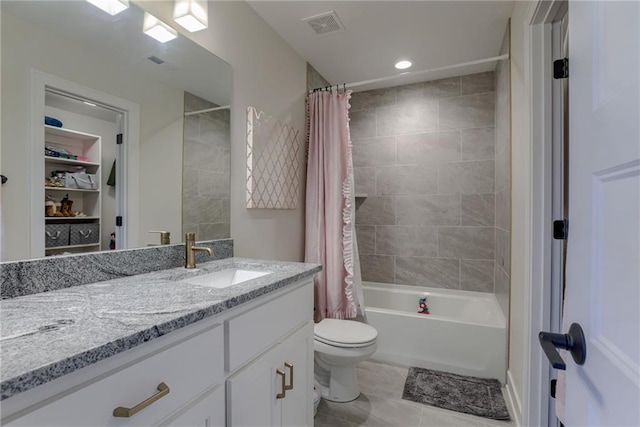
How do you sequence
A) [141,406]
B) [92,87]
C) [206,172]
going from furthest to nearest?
[206,172] → [92,87] → [141,406]

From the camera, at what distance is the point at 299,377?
134cm

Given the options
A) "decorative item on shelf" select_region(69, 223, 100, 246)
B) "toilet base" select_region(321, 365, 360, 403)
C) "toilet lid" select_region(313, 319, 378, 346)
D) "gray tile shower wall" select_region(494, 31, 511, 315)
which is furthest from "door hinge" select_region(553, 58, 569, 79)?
"decorative item on shelf" select_region(69, 223, 100, 246)

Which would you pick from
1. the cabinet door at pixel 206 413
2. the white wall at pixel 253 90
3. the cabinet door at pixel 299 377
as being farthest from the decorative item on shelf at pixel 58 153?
the cabinet door at pixel 299 377

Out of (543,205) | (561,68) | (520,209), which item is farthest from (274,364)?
(561,68)

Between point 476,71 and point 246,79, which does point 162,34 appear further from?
point 476,71

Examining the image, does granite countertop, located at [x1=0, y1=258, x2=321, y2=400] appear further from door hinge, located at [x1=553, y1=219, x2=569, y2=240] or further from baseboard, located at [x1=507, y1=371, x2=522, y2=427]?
baseboard, located at [x1=507, y1=371, x2=522, y2=427]

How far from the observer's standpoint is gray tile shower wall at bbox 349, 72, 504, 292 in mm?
2812

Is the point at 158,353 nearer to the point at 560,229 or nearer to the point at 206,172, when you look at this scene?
the point at 206,172

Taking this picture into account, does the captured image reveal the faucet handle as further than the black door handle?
Yes

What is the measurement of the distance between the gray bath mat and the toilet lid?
48 cm

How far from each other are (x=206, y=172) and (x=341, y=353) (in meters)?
1.32

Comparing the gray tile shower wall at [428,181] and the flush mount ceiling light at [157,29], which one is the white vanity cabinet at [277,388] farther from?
the gray tile shower wall at [428,181]

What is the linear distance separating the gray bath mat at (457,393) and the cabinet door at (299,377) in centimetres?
91

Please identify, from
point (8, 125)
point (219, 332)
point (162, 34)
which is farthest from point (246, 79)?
point (219, 332)
